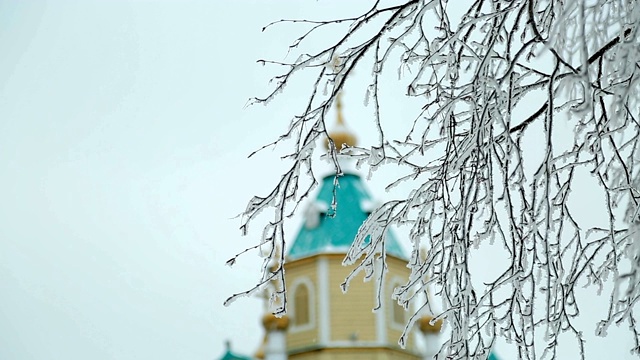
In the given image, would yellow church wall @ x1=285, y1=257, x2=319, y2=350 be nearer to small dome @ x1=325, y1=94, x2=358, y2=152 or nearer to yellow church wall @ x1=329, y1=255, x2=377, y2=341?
yellow church wall @ x1=329, y1=255, x2=377, y2=341

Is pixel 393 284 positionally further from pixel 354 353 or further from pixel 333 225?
pixel 333 225

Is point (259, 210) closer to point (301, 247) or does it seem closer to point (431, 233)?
point (431, 233)

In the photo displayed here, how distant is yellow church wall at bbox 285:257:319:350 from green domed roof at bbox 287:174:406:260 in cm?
26

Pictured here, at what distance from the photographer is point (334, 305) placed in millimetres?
24797

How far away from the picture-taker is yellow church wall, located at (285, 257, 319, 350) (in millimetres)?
24859

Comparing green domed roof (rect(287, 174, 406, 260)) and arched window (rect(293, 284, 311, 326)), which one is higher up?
green domed roof (rect(287, 174, 406, 260))

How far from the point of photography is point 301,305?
2533 centimetres

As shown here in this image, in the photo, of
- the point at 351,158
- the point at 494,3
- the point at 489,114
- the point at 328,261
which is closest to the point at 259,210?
the point at 351,158

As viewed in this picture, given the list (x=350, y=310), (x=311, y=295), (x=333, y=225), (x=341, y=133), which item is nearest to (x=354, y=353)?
(x=350, y=310)

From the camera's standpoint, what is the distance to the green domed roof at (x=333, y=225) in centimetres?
2516

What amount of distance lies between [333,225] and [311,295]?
1962 mm

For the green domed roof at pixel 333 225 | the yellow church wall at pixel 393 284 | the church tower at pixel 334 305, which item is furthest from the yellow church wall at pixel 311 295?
the yellow church wall at pixel 393 284

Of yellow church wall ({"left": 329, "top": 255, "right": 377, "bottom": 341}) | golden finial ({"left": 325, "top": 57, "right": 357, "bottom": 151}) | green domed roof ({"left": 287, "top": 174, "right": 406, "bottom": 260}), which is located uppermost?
golden finial ({"left": 325, "top": 57, "right": 357, "bottom": 151})

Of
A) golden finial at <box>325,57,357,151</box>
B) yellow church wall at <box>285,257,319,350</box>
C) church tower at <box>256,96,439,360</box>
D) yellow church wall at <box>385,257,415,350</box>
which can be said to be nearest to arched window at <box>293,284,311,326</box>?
church tower at <box>256,96,439,360</box>
